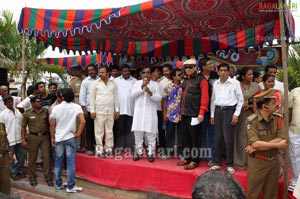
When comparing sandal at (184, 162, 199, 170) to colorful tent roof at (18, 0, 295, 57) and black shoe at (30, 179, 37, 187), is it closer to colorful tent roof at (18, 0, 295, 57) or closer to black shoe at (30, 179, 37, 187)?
colorful tent roof at (18, 0, 295, 57)

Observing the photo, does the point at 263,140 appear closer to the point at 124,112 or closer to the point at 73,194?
the point at 124,112

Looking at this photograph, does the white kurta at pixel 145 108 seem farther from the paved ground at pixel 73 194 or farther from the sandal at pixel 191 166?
the paved ground at pixel 73 194

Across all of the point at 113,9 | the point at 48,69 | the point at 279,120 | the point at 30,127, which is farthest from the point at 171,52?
the point at 48,69

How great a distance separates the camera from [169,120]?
14.9 feet

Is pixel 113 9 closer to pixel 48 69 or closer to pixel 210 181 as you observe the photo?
pixel 210 181

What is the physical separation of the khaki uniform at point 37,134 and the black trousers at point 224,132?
260cm

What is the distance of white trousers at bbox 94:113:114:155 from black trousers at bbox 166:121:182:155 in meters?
0.91

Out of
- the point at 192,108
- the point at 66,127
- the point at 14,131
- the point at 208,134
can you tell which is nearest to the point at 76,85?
the point at 14,131

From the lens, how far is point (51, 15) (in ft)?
15.5

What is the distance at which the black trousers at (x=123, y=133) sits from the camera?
5.20 m

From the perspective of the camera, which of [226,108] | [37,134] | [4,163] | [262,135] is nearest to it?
[262,135]

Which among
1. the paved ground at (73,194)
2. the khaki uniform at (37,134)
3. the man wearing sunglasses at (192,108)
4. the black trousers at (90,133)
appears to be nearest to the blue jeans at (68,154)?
the paved ground at (73,194)

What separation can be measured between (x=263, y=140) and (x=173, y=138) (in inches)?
70.5

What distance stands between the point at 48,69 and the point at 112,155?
6714 mm
